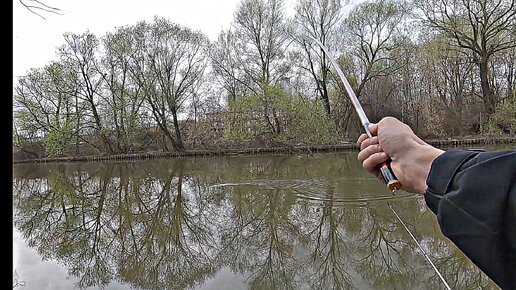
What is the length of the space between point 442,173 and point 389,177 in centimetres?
24

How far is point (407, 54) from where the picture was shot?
70.3ft

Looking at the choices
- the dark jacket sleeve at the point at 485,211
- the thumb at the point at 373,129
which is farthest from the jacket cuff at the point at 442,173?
the thumb at the point at 373,129

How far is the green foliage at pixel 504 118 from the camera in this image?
1775 centimetres

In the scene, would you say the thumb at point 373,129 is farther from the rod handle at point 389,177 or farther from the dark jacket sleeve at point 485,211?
the dark jacket sleeve at point 485,211

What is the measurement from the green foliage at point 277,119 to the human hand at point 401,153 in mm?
19271

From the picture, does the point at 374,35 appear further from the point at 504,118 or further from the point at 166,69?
the point at 166,69

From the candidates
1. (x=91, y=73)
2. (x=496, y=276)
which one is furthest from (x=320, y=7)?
(x=496, y=276)

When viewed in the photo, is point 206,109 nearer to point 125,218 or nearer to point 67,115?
point 67,115

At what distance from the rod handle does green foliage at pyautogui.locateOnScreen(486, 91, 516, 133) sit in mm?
19821

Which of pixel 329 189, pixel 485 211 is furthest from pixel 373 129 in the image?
pixel 329 189

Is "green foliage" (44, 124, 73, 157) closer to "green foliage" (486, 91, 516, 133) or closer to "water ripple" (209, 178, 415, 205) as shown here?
"water ripple" (209, 178, 415, 205)

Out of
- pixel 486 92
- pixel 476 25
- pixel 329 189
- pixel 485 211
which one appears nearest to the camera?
pixel 485 211

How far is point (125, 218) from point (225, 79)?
719 inches

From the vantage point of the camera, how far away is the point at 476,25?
1927 centimetres
